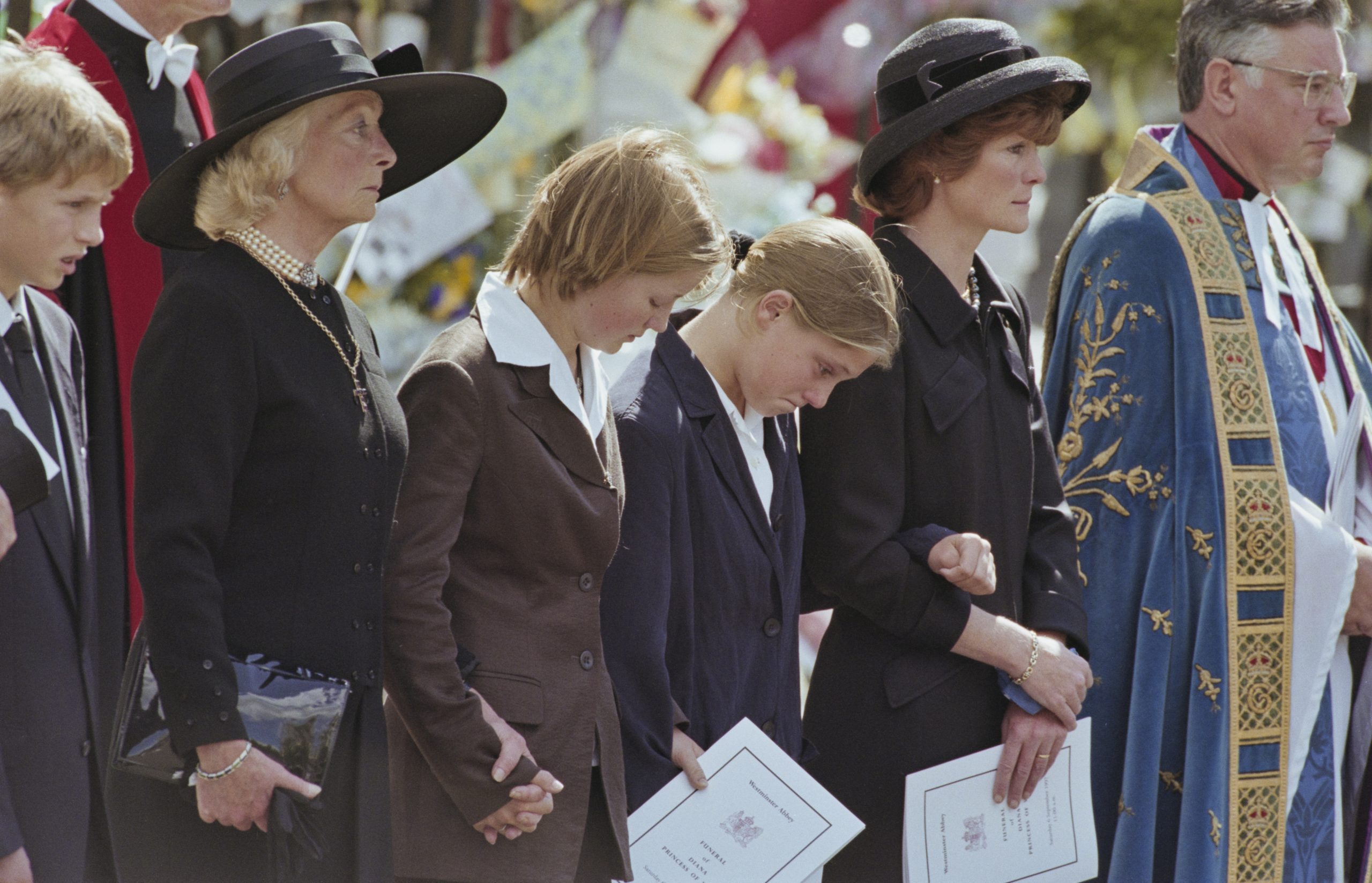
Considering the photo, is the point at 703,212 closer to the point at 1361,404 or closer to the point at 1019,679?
the point at 1019,679

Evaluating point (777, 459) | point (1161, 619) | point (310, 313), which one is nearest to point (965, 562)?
point (777, 459)

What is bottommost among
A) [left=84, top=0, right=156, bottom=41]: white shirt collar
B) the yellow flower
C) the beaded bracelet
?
the beaded bracelet

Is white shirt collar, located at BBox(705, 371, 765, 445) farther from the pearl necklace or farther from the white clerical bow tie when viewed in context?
the white clerical bow tie

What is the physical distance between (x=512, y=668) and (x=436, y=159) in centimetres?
85

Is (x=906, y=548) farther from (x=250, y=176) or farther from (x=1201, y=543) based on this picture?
(x=250, y=176)

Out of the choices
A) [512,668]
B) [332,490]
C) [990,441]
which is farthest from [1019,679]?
[332,490]

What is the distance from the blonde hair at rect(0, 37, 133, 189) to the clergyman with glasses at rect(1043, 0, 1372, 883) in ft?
6.53

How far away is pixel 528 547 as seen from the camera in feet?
7.09

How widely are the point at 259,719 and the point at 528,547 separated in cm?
45

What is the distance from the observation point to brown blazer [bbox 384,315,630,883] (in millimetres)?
2074

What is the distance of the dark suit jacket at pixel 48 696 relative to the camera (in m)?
2.06

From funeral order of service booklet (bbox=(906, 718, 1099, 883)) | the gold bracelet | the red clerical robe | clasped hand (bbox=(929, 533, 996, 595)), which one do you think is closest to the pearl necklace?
the red clerical robe

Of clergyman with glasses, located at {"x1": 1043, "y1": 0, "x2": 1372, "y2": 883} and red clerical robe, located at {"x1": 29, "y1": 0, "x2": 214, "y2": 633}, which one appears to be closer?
red clerical robe, located at {"x1": 29, "y1": 0, "x2": 214, "y2": 633}

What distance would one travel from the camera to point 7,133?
2.10 m
